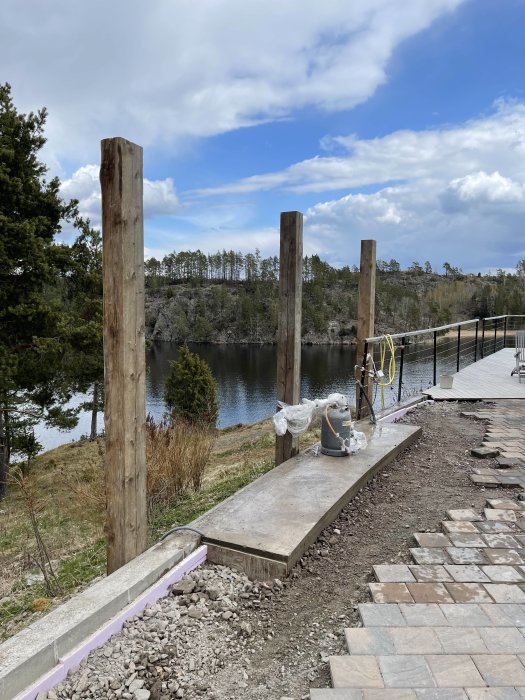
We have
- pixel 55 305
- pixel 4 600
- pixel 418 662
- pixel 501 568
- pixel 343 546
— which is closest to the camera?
pixel 418 662

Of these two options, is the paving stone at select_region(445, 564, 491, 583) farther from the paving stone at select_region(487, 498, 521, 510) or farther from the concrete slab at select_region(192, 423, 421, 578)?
the paving stone at select_region(487, 498, 521, 510)

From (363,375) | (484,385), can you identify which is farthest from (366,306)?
(484,385)

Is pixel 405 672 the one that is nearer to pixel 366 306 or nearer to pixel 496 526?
pixel 496 526

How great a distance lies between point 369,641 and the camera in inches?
79.7

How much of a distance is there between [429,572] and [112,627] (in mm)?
1535

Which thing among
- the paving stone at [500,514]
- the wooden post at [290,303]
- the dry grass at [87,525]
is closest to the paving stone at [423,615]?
the paving stone at [500,514]

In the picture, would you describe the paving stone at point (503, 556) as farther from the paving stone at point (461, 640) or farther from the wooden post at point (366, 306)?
the wooden post at point (366, 306)

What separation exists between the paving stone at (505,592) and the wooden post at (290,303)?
7.07 feet

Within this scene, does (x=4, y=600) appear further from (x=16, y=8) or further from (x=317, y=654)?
(x=16, y=8)

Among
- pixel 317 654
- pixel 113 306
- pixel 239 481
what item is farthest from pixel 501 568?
pixel 239 481

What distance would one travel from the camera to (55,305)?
13133mm

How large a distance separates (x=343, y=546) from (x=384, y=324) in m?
73.2

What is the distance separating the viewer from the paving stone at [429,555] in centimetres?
272

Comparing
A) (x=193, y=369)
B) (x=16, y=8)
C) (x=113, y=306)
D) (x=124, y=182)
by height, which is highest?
(x=16, y=8)
